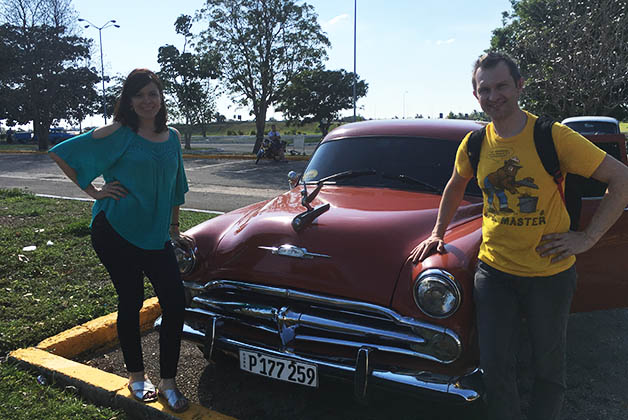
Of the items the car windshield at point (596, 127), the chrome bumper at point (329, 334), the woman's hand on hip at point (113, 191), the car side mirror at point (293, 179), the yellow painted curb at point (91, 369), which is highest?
the car windshield at point (596, 127)

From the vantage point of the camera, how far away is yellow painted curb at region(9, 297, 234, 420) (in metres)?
2.96

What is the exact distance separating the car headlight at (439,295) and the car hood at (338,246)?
180 millimetres

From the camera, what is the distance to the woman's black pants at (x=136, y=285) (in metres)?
2.87

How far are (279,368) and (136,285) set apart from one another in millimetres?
939

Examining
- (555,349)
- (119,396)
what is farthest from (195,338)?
(555,349)

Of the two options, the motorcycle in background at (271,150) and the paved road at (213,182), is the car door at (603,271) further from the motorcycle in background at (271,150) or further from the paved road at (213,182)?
the motorcycle in background at (271,150)

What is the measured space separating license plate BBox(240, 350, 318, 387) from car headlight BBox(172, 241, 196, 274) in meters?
0.68

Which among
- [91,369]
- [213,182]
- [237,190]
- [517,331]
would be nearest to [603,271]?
[517,331]

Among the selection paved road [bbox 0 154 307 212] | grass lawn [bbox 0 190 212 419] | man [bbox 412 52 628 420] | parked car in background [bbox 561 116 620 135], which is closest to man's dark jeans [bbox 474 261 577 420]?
man [bbox 412 52 628 420]

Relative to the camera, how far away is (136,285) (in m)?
2.97

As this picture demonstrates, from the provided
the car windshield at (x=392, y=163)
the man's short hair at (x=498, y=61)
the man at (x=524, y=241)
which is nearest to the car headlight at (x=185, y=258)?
the car windshield at (x=392, y=163)

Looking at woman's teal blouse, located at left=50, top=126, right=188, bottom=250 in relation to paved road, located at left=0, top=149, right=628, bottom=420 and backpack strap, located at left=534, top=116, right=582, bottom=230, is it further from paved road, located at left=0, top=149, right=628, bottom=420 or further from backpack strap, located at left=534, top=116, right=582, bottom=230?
backpack strap, located at left=534, top=116, right=582, bottom=230

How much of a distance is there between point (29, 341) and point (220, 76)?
21.1 metres

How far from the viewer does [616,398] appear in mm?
3246
